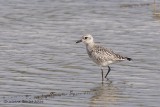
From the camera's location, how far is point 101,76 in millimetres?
18578

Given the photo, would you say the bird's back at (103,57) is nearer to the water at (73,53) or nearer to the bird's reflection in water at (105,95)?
the water at (73,53)

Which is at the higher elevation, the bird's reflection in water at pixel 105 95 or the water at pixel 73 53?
the water at pixel 73 53

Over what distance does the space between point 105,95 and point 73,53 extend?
17.4 feet

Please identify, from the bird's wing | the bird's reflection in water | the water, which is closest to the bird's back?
the bird's wing

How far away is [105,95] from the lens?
53.9 feet

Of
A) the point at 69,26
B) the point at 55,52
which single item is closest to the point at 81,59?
the point at 55,52

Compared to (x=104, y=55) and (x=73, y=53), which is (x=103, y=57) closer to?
(x=104, y=55)

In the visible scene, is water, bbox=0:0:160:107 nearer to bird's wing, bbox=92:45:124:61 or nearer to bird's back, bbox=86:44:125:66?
bird's back, bbox=86:44:125:66

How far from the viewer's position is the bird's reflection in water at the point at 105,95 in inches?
605

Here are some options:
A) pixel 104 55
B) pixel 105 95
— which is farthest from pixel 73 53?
pixel 105 95

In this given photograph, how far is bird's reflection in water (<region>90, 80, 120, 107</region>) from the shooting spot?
15367mm

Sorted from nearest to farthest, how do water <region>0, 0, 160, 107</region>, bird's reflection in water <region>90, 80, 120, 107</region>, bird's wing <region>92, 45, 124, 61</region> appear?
bird's reflection in water <region>90, 80, 120, 107</region> < water <region>0, 0, 160, 107</region> < bird's wing <region>92, 45, 124, 61</region>

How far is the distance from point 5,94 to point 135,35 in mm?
9458

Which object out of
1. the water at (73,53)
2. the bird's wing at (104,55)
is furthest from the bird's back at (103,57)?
the water at (73,53)
